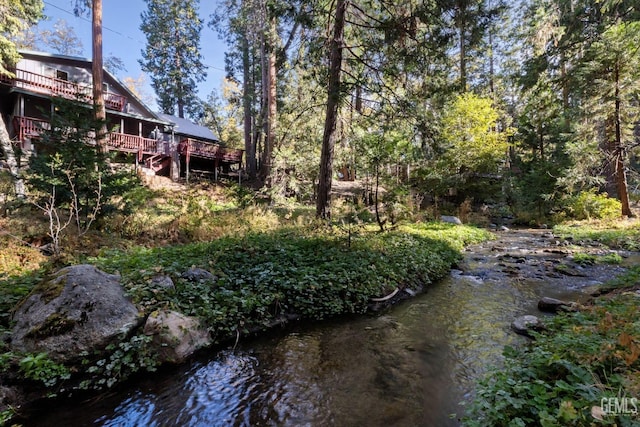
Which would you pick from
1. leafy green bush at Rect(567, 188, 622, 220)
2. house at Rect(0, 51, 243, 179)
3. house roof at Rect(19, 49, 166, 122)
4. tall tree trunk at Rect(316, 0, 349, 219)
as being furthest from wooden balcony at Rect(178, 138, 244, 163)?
leafy green bush at Rect(567, 188, 622, 220)

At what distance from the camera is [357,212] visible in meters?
10.2

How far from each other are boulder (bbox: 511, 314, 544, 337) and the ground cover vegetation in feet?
4.40

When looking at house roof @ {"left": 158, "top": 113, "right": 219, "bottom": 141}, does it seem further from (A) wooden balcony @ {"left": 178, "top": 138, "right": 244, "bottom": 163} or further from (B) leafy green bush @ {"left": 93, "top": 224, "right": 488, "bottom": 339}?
(B) leafy green bush @ {"left": 93, "top": 224, "right": 488, "bottom": 339}

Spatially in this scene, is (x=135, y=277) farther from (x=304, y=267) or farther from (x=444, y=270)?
(x=444, y=270)

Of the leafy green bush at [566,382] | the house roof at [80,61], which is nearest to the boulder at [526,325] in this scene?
the leafy green bush at [566,382]

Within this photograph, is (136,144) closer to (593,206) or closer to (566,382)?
(566,382)

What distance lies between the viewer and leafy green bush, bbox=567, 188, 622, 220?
48.9 feet

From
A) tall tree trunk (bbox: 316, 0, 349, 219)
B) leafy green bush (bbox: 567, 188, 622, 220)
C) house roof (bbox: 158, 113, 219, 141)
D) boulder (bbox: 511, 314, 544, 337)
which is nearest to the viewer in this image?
boulder (bbox: 511, 314, 544, 337)

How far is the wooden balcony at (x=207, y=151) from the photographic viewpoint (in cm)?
2233

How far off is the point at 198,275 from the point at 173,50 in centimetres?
3487

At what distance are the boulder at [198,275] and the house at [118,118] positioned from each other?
1168 cm

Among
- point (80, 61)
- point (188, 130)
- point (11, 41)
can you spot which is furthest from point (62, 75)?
point (188, 130)

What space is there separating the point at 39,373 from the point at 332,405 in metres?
2.97

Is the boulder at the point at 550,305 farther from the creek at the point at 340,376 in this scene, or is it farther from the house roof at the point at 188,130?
the house roof at the point at 188,130
